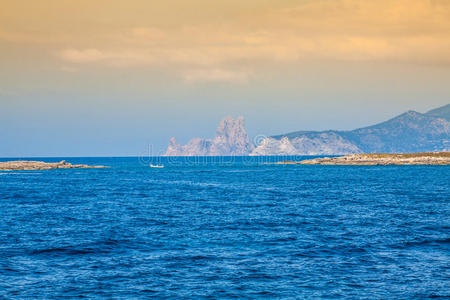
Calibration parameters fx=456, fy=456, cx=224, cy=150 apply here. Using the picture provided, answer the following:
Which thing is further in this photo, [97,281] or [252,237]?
[252,237]

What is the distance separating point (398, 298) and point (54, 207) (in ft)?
A: 178

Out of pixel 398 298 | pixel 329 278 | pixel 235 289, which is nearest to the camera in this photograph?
pixel 398 298

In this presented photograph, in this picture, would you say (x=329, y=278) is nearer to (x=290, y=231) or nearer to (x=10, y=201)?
(x=290, y=231)

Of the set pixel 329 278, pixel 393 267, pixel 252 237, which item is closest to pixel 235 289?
pixel 329 278

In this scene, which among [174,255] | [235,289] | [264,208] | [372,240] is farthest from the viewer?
[264,208]

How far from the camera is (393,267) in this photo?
1158 inches

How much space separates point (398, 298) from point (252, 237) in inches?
696

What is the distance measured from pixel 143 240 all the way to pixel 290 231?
1380cm

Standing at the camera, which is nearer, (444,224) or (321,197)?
(444,224)

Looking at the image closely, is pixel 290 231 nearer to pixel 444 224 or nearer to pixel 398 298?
pixel 444 224

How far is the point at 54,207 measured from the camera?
6612 centimetres

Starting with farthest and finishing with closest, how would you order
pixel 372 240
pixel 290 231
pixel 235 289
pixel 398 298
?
pixel 290 231
pixel 372 240
pixel 235 289
pixel 398 298

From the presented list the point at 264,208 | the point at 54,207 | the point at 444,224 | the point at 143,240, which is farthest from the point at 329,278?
the point at 54,207

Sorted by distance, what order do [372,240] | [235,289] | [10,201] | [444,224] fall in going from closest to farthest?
1. [235,289]
2. [372,240]
3. [444,224]
4. [10,201]
